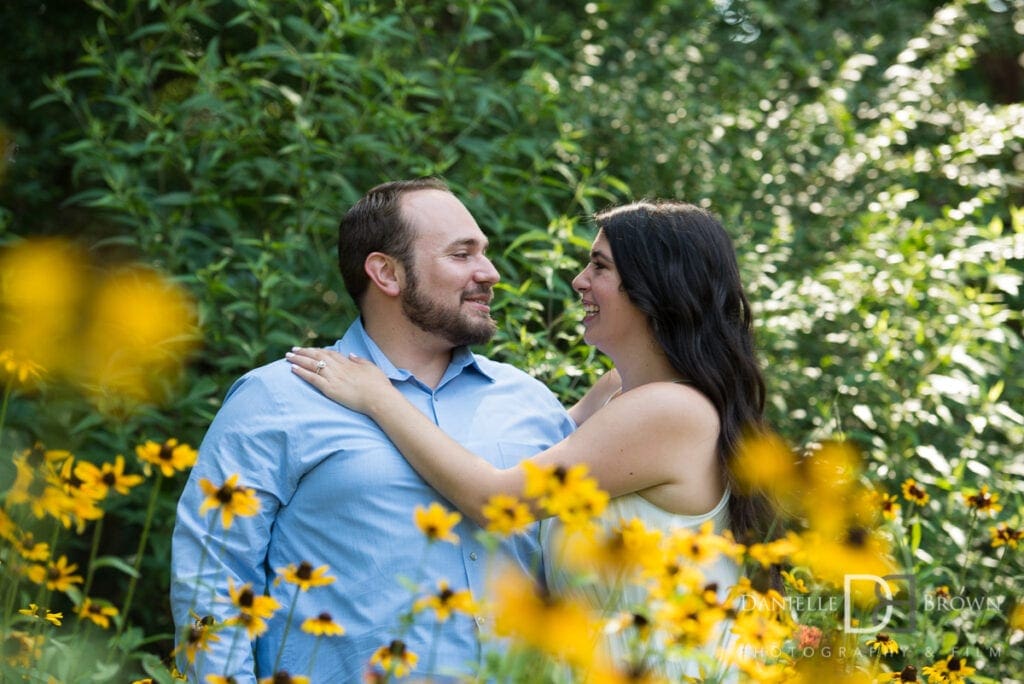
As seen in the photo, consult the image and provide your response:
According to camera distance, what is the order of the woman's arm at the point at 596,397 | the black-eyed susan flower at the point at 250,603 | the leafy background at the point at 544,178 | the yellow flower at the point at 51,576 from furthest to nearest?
1. the leafy background at the point at 544,178
2. the woman's arm at the point at 596,397
3. the yellow flower at the point at 51,576
4. the black-eyed susan flower at the point at 250,603

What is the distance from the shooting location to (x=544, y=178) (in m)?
3.16

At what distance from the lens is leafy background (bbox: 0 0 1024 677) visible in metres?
2.98

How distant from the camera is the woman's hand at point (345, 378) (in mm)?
2104

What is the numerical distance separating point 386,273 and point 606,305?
0.47 meters

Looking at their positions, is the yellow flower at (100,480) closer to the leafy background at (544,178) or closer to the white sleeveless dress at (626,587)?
the white sleeveless dress at (626,587)

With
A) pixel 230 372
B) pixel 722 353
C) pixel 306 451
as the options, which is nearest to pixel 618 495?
pixel 722 353

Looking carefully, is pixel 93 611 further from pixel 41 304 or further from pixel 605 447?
pixel 605 447

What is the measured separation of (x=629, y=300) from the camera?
2.19 m

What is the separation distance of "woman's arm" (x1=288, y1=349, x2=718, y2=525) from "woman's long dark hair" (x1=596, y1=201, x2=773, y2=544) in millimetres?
66

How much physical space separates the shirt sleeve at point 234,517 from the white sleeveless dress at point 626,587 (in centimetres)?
49

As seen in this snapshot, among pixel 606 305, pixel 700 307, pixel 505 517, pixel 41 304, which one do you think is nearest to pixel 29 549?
pixel 41 304

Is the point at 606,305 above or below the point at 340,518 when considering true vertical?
above

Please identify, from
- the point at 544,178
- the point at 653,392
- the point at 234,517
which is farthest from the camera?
the point at 544,178

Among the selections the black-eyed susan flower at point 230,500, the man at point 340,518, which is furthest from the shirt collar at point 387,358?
the black-eyed susan flower at point 230,500
